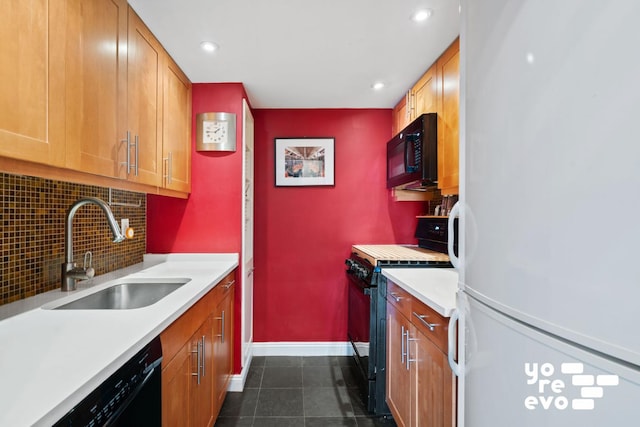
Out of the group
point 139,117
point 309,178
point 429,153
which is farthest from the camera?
point 309,178

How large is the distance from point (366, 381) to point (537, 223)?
1.81 m

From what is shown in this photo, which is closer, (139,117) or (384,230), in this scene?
(139,117)

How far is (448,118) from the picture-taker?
1.79 metres

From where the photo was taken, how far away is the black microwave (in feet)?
6.29

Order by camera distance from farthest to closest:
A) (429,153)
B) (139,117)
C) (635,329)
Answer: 1. (429,153)
2. (139,117)
3. (635,329)

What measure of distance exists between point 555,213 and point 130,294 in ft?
6.31

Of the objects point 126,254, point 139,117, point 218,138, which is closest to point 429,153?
point 218,138

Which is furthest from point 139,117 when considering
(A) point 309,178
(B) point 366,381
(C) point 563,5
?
(B) point 366,381

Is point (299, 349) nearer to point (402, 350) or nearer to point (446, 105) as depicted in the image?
point (402, 350)

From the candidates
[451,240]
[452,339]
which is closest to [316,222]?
[451,240]

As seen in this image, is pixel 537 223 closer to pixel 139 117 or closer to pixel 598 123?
pixel 598 123

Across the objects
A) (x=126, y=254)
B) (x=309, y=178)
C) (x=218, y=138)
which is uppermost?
(x=218, y=138)

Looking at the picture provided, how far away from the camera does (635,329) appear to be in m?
0.47

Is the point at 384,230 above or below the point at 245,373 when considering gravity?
above
